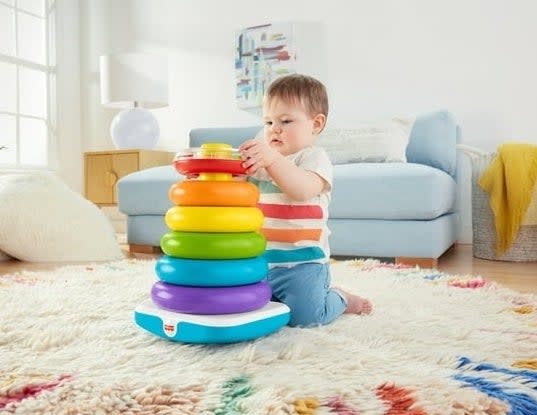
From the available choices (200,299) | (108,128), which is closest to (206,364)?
(200,299)

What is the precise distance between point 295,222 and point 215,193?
0.79ft

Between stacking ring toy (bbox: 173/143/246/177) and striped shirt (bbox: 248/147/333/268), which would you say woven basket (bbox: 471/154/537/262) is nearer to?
striped shirt (bbox: 248/147/333/268)

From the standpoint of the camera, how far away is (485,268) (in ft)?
8.28

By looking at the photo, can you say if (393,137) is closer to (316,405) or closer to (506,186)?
(506,186)

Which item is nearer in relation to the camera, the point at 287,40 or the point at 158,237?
the point at 158,237

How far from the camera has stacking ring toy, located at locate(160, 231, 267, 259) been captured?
1121mm

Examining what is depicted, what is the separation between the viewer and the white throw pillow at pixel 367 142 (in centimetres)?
299

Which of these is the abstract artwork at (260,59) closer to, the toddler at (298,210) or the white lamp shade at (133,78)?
the white lamp shade at (133,78)

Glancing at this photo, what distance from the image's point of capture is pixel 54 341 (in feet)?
3.78

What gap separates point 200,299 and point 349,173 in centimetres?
165

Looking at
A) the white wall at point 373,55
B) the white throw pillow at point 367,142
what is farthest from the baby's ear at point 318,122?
the white wall at point 373,55

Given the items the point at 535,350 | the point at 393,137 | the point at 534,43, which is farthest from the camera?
the point at 534,43

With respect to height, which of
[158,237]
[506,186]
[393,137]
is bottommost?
[158,237]

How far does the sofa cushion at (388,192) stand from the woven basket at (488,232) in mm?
343
